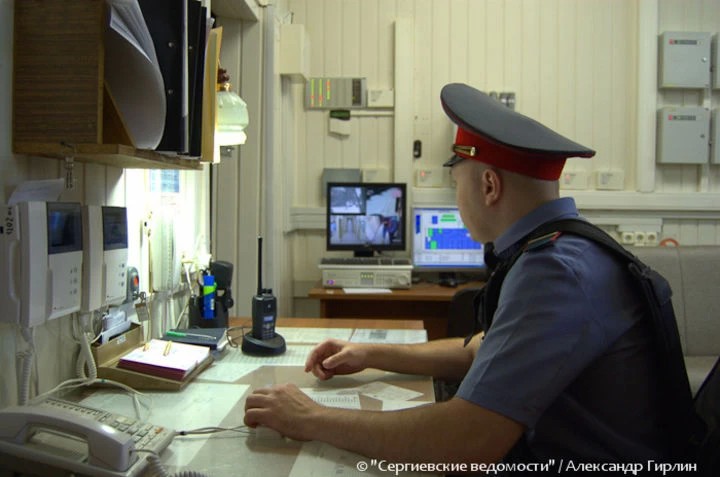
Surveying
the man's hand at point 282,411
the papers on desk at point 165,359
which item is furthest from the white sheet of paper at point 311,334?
the man's hand at point 282,411

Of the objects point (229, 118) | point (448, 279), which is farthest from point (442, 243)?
point (229, 118)

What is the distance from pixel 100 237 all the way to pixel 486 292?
0.86 m

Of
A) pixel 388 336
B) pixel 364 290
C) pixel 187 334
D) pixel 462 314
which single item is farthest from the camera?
pixel 364 290

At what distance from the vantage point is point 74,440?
99 centimetres

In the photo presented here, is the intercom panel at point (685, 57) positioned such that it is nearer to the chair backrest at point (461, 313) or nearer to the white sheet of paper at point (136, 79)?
the chair backrest at point (461, 313)

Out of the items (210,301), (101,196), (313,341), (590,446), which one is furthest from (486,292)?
(210,301)

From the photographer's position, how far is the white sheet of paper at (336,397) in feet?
4.16

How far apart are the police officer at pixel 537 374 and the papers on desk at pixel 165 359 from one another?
342 millimetres

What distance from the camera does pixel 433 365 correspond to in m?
1.49

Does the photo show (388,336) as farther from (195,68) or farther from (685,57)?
(685,57)

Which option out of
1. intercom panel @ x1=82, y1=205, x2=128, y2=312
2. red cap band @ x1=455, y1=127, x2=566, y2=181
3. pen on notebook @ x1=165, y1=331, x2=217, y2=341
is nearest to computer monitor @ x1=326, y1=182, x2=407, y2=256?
pen on notebook @ x1=165, y1=331, x2=217, y2=341

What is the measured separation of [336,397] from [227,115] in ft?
3.57

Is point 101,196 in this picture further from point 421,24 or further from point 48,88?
point 421,24

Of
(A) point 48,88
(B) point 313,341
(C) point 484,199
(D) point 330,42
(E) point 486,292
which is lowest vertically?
(B) point 313,341
